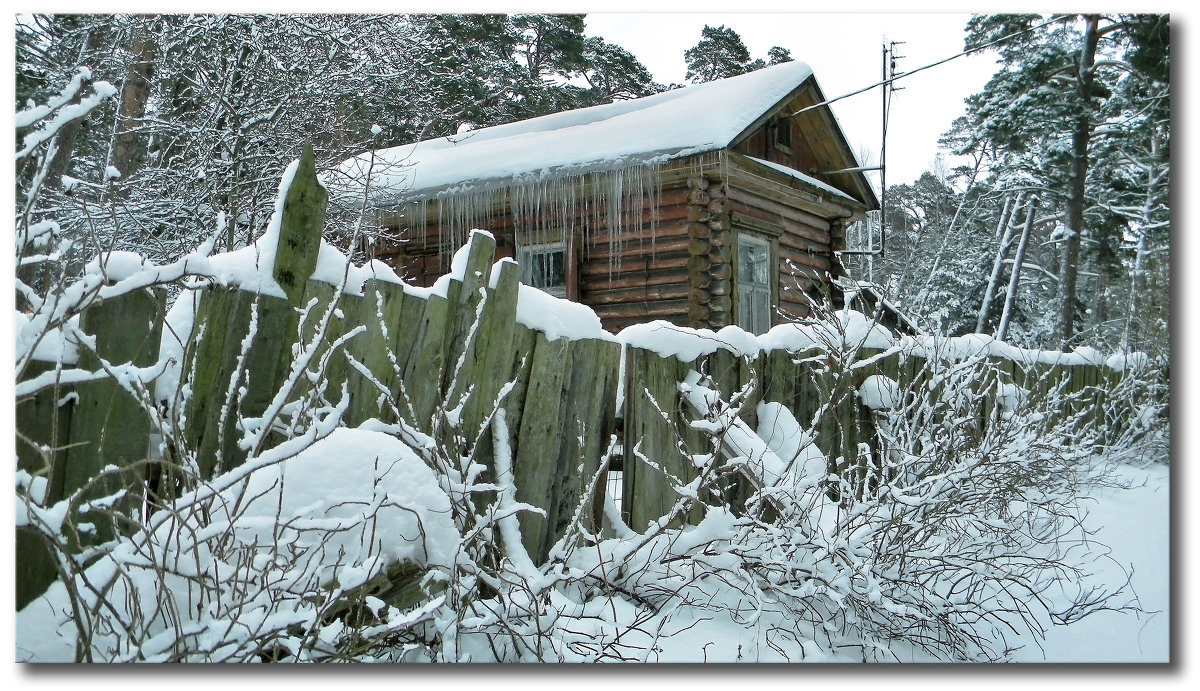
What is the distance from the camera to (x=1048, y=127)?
282 centimetres

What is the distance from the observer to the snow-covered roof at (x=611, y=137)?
20.1ft

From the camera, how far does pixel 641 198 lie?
22.7ft

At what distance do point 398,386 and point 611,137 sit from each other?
4.94m

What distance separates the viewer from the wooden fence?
5.26ft

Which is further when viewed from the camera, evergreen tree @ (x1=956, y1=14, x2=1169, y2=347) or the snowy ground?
evergreen tree @ (x1=956, y1=14, x2=1169, y2=347)

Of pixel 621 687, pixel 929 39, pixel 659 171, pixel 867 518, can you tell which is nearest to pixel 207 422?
pixel 621 687

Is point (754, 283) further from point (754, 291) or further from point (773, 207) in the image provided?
point (773, 207)

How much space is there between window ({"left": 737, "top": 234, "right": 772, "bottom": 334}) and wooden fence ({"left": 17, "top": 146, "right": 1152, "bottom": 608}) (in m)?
4.55

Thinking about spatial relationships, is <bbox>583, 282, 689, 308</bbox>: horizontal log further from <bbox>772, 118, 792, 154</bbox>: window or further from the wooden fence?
the wooden fence

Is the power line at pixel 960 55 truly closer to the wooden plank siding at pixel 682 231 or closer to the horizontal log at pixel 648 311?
the wooden plank siding at pixel 682 231

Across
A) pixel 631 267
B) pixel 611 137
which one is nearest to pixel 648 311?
pixel 631 267

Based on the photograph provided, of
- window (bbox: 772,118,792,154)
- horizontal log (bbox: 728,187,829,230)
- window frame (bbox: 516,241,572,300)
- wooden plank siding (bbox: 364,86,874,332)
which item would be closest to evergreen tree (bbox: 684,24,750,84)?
wooden plank siding (bbox: 364,86,874,332)

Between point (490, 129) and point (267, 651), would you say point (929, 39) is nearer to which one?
point (267, 651)

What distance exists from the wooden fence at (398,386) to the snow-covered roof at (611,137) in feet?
12.0
